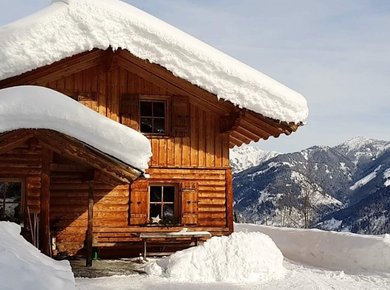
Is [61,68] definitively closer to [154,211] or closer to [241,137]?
[154,211]

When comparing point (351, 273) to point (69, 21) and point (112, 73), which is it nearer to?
point (112, 73)

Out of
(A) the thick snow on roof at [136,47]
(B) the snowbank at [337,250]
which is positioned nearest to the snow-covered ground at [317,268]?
(B) the snowbank at [337,250]

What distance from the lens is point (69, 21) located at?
11164mm

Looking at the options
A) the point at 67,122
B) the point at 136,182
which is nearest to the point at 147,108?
the point at 136,182

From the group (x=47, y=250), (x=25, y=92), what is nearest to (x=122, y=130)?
(x=25, y=92)

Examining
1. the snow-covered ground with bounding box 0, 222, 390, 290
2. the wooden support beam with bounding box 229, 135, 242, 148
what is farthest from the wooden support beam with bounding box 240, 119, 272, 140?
the snow-covered ground with bounding box 0, 222, 390, 290

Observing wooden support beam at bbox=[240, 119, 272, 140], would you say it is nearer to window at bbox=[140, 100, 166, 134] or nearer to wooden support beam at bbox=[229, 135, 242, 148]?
wooden support beam at bbox=[229, 135, 242, 148]

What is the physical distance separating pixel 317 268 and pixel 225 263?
3516 millimetres

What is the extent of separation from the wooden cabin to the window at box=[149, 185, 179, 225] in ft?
0.08

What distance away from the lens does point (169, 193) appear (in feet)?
44.5

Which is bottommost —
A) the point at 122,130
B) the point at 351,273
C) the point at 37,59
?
the point at 351,273

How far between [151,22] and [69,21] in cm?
183

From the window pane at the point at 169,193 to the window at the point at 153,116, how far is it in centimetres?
146

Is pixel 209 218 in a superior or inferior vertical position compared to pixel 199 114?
inferior
